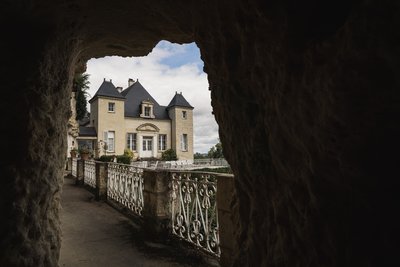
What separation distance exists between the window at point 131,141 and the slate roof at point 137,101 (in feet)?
7.34

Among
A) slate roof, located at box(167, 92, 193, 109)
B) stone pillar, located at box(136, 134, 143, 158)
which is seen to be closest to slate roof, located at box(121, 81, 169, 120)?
slate roof, located at box(167, 92, 193, 109)

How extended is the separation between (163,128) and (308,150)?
31.0 meters

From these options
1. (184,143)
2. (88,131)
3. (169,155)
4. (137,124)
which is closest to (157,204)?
(88,131)

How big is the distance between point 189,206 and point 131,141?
26.4 meters

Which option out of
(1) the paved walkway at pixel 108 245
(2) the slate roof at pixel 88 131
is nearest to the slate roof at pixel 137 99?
(2) the slate roof at pixel 88 131

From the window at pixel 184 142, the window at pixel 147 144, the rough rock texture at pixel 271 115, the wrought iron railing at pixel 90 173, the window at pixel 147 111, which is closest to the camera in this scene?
the rough rock texture at pixel 271 115

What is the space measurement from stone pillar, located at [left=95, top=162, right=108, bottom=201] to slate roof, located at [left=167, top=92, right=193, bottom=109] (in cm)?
2494

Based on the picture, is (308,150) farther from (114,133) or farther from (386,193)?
(114,133)

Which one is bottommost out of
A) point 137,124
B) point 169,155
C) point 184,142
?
point 169,155

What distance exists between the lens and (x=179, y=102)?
32.6m

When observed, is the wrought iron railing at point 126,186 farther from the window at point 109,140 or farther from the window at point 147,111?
the window at point 147,111

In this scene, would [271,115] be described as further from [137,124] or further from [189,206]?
[137,124]

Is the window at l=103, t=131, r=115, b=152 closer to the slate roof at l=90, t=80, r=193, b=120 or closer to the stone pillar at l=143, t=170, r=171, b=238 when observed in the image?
the slate roof at l=90, t=80, r=193, b=120

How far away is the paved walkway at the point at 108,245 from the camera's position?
3.52 metres
